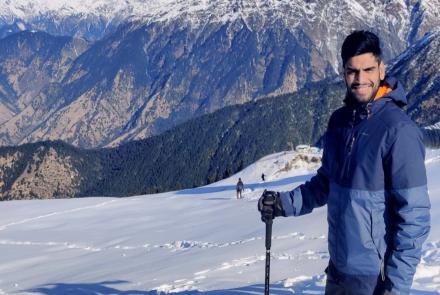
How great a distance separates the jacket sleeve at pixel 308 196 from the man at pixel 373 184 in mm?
554

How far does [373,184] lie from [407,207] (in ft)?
1.09

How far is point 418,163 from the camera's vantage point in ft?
17.4

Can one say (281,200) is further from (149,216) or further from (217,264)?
(149,216)

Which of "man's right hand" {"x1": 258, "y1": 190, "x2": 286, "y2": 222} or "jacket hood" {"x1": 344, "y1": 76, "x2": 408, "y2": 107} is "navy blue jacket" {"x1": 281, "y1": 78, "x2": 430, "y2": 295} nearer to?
"jacket hood" {"x1": 344, "y1": 76, "x2": 408, "y2": 107}

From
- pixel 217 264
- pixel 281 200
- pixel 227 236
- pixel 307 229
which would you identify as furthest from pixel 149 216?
pixel 281 200

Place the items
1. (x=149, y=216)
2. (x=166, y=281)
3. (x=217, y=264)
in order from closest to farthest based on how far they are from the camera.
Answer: (x=166, y=281), (x=217, y=264), (x=149, y=216)

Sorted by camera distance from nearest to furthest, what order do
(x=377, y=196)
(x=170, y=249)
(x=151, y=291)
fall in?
(x=377, y=196) → (x=151, y=291) → (x=170, y=249)

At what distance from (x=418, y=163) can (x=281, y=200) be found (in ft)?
5.78

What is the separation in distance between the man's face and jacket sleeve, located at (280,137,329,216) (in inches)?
41.5

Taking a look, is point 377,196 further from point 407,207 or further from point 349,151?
point 349,151

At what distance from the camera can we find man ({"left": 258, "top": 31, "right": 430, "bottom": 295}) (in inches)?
208

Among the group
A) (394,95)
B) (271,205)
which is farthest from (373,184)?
(271,205)

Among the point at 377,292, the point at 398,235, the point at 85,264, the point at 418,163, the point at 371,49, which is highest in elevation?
the point at 371,49

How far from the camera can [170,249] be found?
2238cm
